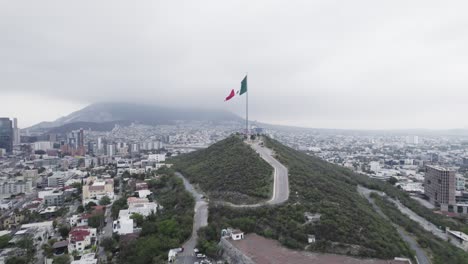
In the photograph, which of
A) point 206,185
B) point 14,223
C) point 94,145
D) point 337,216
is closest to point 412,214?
point 337,216

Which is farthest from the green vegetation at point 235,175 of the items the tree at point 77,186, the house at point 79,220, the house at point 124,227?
the tree at point 77,186

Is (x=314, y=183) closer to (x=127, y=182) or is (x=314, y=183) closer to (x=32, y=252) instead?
(x=32, y=252)

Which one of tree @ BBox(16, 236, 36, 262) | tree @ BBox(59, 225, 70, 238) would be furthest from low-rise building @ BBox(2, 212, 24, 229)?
tree @ BBox(59, 225, 70, 238)

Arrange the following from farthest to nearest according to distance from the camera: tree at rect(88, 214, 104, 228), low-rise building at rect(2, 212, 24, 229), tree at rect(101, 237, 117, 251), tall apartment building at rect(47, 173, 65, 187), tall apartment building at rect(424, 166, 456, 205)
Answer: tall apartment building at rect(47, 173, 65, 187)
tall apartment building at rect(424, 166, 456, 205)
low-rise building at rect(2, 212, 24, 229)
tree at rect(88, 214, 104, 228)
tree at rect(101, 237, 117, 251)

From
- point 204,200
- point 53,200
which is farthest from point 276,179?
point 53,200

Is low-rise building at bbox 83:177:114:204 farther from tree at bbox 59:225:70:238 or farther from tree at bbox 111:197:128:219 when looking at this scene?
tree at bbox 59:225:70:238

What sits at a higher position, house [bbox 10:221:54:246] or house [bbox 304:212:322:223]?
house [bbox 304:212:322:223]
